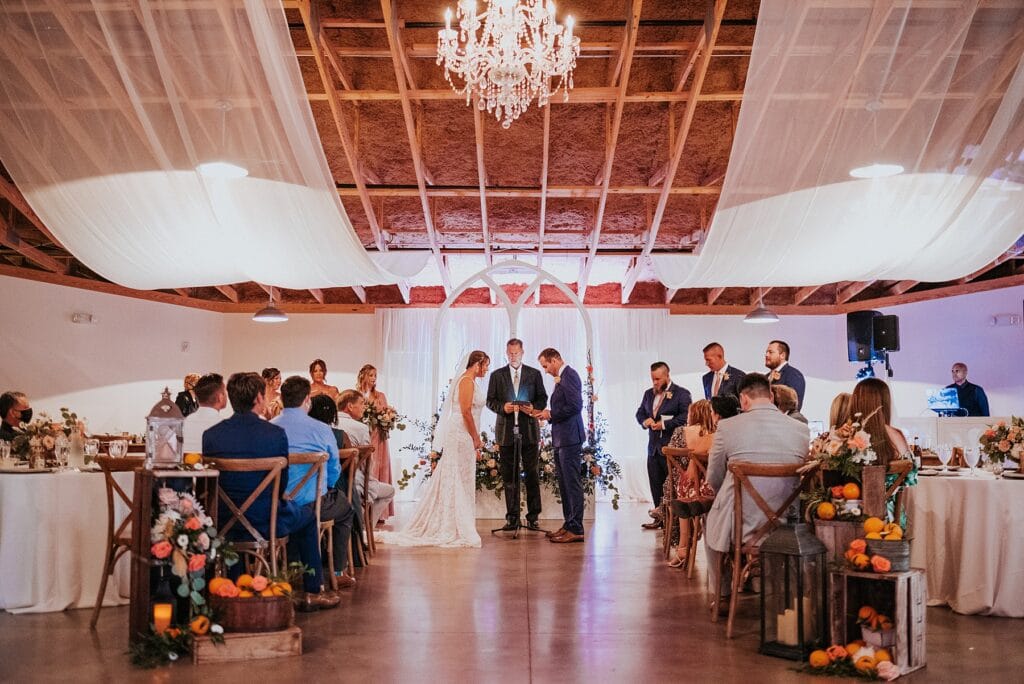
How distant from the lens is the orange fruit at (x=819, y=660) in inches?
148

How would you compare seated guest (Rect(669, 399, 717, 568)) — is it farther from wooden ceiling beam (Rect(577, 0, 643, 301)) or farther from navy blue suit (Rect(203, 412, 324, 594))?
wooden ceiling beam (Rect(577, 0, 643, 301))

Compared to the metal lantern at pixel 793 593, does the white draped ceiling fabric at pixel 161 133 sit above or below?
above

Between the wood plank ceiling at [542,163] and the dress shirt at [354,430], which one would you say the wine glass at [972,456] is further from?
the dress shirt at [354,430]

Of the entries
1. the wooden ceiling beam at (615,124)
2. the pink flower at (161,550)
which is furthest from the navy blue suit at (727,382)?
the pink flower at (161,550)

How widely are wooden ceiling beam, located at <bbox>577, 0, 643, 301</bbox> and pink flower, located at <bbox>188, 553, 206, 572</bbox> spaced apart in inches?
222

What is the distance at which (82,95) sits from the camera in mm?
5211

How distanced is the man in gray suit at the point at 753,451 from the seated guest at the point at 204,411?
261 centimetres

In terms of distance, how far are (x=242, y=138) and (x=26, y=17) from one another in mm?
1297

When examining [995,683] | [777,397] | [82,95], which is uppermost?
[82,95]

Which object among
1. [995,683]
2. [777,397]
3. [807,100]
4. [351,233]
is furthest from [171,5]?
[995,683]

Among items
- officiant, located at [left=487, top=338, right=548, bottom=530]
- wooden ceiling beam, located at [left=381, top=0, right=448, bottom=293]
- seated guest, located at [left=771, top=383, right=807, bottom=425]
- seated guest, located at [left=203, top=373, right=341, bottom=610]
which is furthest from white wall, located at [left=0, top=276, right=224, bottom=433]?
seated guest, located at [left=771, top=383, right=807, bottom=425]

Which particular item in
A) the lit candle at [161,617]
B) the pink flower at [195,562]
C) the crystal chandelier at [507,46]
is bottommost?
the lit candle at [161,617]

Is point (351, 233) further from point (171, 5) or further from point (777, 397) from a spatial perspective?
point (777, 397)

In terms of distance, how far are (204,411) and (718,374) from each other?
4672mm
